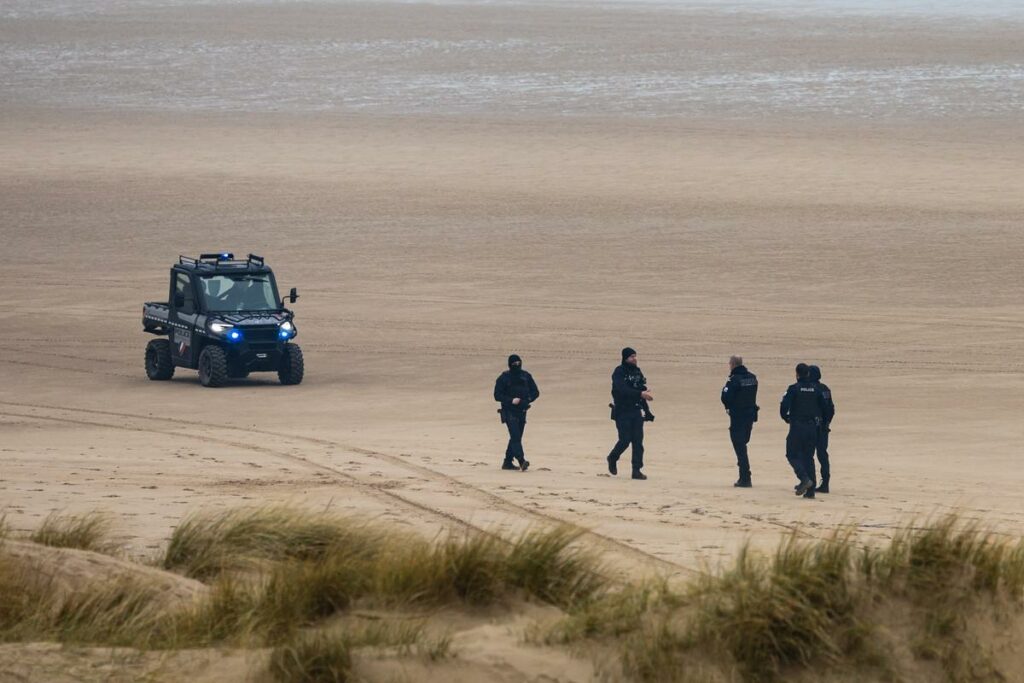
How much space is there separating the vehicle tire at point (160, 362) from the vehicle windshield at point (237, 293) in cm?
121

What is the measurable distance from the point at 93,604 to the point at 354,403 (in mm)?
14475

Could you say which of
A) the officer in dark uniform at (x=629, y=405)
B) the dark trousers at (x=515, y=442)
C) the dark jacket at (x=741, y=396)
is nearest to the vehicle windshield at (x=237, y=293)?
the dark trousers at (x=515, y=442)

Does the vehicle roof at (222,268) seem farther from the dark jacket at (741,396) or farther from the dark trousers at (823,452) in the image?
the dark trousers at (823,452)

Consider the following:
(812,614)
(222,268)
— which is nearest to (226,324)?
(222,268)

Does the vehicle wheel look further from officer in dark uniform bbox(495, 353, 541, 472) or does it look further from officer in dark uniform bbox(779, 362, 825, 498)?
officer in dark uniform bbox(779, 362, 825, 498)

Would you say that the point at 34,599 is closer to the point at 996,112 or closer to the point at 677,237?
the point at 677,237

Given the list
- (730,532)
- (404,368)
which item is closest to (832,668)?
(730,532)

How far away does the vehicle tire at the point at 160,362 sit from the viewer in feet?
82.5

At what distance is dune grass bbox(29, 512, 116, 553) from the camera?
974 centimetres

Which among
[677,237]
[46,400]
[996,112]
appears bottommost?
[46,400]

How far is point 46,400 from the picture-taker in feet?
75.3

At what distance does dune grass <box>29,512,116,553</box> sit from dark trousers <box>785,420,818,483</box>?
21.4 feet

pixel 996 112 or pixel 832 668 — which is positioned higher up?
pixel 996 112

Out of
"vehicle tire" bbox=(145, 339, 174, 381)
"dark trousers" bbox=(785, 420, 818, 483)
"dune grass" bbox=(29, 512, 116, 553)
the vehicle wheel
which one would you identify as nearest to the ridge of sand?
"dune grass" bbox=(29, 512, 116, 553)
